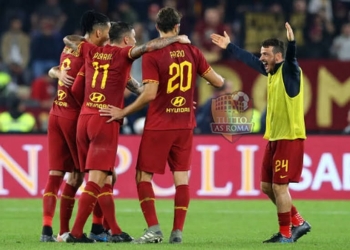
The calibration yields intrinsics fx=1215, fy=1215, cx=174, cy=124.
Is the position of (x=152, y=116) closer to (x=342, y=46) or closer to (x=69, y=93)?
(x=69, y=93)

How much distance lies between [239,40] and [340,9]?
113 inches

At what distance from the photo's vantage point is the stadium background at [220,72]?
60.1 feet

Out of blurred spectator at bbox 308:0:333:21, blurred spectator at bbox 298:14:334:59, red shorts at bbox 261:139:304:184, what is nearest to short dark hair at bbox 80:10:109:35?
red shorts at bbox 261:139:304:184

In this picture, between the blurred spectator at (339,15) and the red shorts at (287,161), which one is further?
the blurred spectator at (339,15)

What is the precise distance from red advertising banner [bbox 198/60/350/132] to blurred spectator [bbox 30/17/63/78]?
3674 millimetres

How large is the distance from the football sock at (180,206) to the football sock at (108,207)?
2.03 feet

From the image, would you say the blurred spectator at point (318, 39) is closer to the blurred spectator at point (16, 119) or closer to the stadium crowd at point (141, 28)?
the stadium crowd at point (141, 28)

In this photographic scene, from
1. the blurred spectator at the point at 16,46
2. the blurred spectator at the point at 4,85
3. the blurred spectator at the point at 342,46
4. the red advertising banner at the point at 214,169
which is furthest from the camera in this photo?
the blurred spectator at the point at 16,46

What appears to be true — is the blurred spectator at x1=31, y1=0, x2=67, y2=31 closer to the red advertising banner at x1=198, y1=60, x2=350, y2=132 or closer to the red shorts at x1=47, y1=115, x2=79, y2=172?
the red advertising banner at x1=198, y1=60, x2=350, y2=132

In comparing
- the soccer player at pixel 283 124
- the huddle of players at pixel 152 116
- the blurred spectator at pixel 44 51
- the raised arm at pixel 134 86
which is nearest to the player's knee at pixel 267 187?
→ the huddle of players at pixel 152 116

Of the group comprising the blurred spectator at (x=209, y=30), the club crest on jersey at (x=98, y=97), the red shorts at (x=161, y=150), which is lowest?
the red shorts at (x=161, y=150)

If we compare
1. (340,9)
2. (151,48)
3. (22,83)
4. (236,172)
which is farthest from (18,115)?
(151,48)

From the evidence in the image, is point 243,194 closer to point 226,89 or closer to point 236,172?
point 236,172

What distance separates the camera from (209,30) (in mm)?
23578
